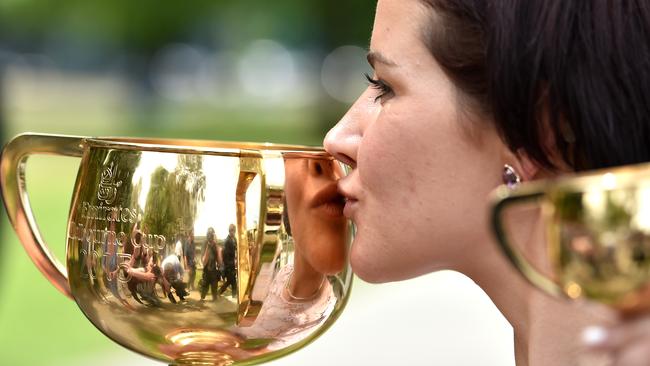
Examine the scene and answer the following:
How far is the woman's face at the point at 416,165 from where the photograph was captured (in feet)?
5.79

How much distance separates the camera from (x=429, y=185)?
1.79 meters

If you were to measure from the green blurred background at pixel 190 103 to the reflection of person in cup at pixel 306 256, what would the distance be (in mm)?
3537

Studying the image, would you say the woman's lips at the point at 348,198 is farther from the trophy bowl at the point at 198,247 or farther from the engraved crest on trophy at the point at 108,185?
the engraved crest on trophy at the point at 108,185

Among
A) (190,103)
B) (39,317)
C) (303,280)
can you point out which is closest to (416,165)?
(303,280)

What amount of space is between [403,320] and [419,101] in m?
5.25

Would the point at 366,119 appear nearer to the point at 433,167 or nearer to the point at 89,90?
the point at 433,167

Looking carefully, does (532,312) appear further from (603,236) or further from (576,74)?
(603,236)

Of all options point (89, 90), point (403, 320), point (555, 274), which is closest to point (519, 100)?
point (555, 274)

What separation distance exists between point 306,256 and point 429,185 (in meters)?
0.23

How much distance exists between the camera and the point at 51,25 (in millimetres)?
35969

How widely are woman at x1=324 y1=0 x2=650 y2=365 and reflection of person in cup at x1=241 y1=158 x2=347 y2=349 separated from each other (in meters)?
0.04

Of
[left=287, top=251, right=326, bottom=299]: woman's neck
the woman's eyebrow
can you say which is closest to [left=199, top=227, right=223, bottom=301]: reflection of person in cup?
[left=287, top=251, right=326, bottom=299]: woman's neck

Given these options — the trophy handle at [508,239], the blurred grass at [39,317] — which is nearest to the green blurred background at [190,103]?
the blurred grass at [39,317]

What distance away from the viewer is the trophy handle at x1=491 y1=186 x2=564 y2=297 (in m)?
0.97
